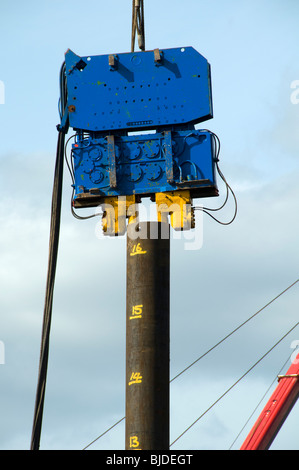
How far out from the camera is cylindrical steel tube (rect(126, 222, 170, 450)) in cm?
2073

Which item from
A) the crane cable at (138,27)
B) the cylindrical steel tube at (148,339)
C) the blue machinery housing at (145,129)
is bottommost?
the cylindrical steel tube at (148,339)

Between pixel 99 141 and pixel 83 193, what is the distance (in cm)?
129

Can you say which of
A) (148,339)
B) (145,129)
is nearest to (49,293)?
(148,339)

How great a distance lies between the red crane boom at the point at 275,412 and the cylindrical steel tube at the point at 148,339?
28405 mm

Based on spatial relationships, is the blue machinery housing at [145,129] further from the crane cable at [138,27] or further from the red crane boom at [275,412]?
the red crane boom at [275,412]

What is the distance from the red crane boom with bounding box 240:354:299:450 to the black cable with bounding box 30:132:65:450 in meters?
28.3

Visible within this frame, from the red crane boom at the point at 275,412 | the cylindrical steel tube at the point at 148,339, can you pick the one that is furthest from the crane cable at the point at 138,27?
the red crane boom at the point at 275,412

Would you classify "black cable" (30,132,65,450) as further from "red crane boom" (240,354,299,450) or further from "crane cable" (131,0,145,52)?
"red crane boom" (240,354,299,450)

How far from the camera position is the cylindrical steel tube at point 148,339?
20.7 m

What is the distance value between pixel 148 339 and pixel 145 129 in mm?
5146

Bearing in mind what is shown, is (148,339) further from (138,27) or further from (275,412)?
(275,412)

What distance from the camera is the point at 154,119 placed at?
2302cm

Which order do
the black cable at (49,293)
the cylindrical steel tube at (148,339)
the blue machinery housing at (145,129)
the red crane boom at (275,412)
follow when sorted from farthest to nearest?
the red crane boom at (275,412) < the blue machinery housing at (145,129) < the black cable at (49,293) < the cylindrical steel tube at (148,339)
